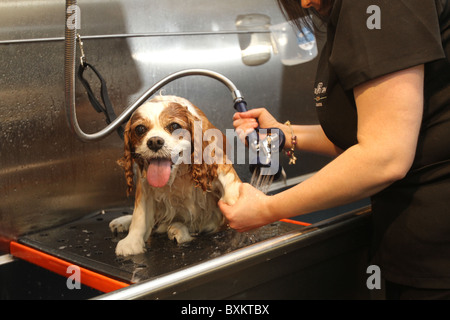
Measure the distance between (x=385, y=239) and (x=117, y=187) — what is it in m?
0.86

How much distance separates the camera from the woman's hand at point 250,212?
896 millimetres

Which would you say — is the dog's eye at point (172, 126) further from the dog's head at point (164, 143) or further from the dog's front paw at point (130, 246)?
the dog's front paw at point (130, 246)

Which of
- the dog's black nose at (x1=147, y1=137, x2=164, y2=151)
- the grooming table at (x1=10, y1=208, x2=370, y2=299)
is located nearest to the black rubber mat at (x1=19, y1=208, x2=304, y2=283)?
the grooming table at (x1=10, y1=208, x2=370, y2=299)

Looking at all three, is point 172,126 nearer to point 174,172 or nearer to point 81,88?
point 174,172

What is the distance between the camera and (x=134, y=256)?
102cm

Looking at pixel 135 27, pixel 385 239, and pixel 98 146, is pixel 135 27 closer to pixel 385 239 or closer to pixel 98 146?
pixel 98 146

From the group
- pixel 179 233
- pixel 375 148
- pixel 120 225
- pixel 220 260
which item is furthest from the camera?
pixel 120 225

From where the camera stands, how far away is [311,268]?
→ 1142mm

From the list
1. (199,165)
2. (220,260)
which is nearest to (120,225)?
(199,165)

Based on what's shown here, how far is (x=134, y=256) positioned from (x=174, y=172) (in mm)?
203

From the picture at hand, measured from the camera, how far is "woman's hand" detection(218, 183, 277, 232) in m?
0.90
